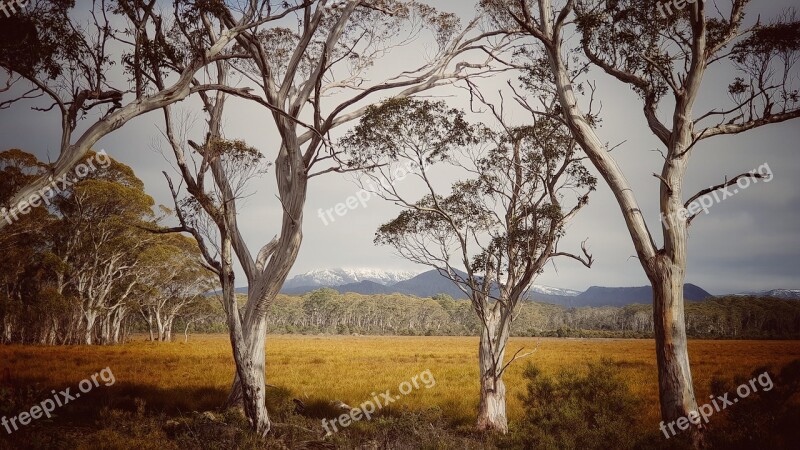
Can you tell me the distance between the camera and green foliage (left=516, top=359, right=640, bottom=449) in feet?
21.9

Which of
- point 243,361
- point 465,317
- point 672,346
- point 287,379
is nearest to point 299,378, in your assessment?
point 287,379

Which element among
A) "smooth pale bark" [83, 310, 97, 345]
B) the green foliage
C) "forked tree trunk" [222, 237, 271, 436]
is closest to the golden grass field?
the green foliage

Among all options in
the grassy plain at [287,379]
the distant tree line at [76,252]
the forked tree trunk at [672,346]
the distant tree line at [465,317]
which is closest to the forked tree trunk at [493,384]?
the grassy plain at [287,379]

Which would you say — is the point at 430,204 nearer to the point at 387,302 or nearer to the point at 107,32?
the point at 107,32

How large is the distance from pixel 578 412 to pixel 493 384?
174 centimetres

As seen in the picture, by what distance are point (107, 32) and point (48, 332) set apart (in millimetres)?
36521

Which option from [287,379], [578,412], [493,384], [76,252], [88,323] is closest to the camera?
[578,412]

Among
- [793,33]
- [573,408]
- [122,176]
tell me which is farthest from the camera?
[122,176]

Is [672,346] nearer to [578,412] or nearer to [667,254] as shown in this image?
[667,254]

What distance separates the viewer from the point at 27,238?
79.5 ft

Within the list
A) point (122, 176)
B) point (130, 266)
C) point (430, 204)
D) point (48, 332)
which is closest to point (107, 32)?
point (430, 204)

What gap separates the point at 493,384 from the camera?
29.6ft

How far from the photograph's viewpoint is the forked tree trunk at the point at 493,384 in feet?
28.9

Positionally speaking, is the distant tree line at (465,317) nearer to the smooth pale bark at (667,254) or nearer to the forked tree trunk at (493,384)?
the forked tree trunk at (493,384)
